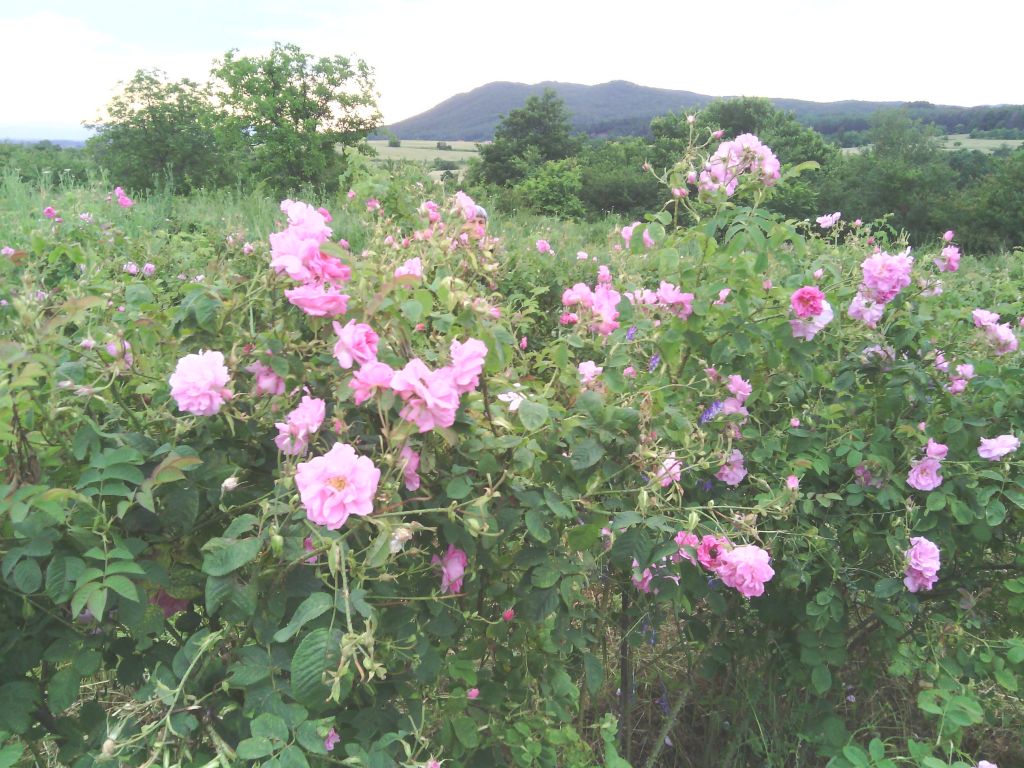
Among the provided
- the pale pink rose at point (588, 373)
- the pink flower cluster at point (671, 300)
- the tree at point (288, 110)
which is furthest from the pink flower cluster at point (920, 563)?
the tree at point (288, 110)

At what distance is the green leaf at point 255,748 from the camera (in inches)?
35.8

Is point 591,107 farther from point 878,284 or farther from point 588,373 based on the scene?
point 588,373

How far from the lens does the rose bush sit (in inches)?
40.4

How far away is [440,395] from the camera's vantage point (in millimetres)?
998

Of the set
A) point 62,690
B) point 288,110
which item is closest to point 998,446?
point 62,690

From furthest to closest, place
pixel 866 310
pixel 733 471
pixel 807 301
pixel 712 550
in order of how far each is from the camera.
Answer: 1. pixel 866 310
2. pixel 733 471
3. pixel 807 301
4. pixel 712 550

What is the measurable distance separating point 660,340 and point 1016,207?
1148 inches

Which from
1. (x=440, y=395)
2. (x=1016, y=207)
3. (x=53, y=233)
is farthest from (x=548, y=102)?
(x=440, y=395)

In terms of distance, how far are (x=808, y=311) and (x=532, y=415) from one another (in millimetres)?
877

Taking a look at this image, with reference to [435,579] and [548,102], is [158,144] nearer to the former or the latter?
[548,102]

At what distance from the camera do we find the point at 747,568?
4.43ft

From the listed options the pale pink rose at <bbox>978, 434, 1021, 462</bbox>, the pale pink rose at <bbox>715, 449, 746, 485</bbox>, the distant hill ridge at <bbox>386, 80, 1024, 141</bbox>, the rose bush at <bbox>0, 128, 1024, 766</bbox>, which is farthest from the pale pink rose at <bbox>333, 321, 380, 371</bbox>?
the distant hill ridge at <bbox>386, 80, 1024, 141</bbox>

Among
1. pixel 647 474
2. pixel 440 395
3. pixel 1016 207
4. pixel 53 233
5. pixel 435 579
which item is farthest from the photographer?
pixel 1016 207

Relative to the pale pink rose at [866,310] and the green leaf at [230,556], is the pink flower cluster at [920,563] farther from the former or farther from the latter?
the green leaf at [230,556]
